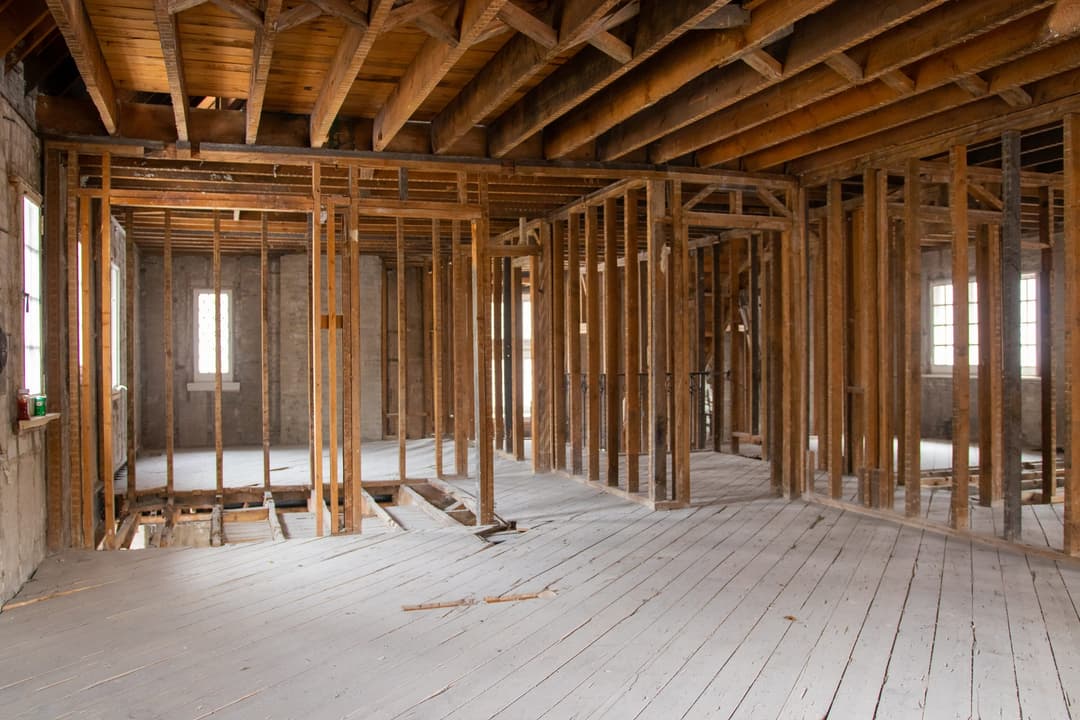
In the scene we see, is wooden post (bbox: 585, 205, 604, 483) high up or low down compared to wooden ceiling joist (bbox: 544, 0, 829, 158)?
down

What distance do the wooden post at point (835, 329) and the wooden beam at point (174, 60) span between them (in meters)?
4.92


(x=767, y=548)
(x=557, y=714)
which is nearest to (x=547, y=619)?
(x=557, y=714)

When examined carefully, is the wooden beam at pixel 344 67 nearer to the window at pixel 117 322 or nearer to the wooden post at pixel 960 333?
the wooden post at pixel 960 333

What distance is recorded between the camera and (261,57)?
3947 mm

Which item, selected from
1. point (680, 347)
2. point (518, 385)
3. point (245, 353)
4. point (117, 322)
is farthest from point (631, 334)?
point (245, 353)

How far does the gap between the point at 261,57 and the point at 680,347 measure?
3.90m

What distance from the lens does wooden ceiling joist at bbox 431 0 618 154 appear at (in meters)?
3.70

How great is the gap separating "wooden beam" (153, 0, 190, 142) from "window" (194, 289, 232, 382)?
7005 mm

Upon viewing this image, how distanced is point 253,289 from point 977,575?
34.4ft

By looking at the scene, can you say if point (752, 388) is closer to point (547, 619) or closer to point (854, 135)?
point (854, 135)

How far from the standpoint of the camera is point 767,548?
5.26 metres

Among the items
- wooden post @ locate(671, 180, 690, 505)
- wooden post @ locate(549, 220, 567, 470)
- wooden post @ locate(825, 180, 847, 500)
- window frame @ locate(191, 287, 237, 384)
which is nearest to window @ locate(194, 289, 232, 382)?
window frame @ locate(191, 287, 237, 384)

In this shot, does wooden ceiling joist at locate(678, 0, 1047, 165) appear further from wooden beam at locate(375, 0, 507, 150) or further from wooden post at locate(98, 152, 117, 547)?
wooden post at locate(98, 152, 117, 547)

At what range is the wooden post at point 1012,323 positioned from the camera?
17.0ft
